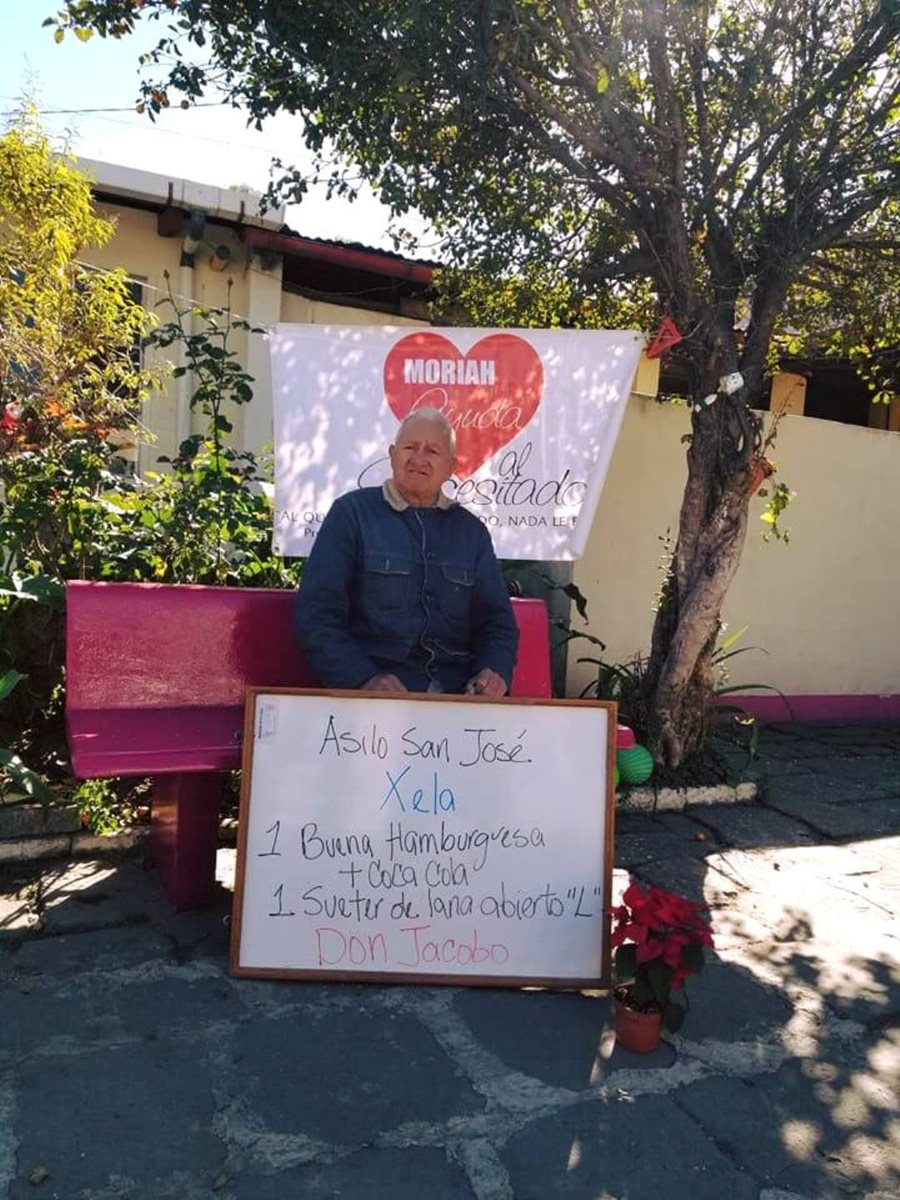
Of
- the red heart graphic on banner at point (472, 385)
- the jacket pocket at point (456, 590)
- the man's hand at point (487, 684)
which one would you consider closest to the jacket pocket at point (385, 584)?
the jacket pocket at point (456, 590)

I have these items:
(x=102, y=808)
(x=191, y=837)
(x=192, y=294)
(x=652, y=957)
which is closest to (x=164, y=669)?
(x=191, y=837)

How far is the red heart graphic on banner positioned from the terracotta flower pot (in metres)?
2.96

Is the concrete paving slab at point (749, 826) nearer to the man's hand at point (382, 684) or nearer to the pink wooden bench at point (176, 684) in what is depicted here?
the man's hand at point (382, 684)

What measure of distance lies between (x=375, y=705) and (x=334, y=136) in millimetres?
3245

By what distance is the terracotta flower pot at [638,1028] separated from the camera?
249 cm

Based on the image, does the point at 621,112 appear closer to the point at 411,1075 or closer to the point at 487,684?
the point at 487,684

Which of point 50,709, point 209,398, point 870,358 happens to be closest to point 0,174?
point 209,398

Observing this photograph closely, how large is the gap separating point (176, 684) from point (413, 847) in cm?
101

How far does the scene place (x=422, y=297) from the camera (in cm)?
831

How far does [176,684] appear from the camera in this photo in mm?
3105

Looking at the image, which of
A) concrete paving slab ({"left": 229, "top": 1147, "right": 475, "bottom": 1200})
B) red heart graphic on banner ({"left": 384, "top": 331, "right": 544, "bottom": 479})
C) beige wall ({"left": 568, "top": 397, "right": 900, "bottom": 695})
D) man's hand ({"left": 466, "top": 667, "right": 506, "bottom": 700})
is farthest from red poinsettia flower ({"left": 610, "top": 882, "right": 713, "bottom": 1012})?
beige wall ({"left": 568, "top": 397, "right": 900, "bottom": 695})

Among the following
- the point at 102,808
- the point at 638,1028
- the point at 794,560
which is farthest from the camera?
the point at 794,560

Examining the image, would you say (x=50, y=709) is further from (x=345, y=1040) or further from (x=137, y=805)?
(x=345, y=1040)

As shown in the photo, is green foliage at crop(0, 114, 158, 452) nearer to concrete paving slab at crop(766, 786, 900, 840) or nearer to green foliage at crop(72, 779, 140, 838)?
green foliage at crop(72, 779, 140, 838)
